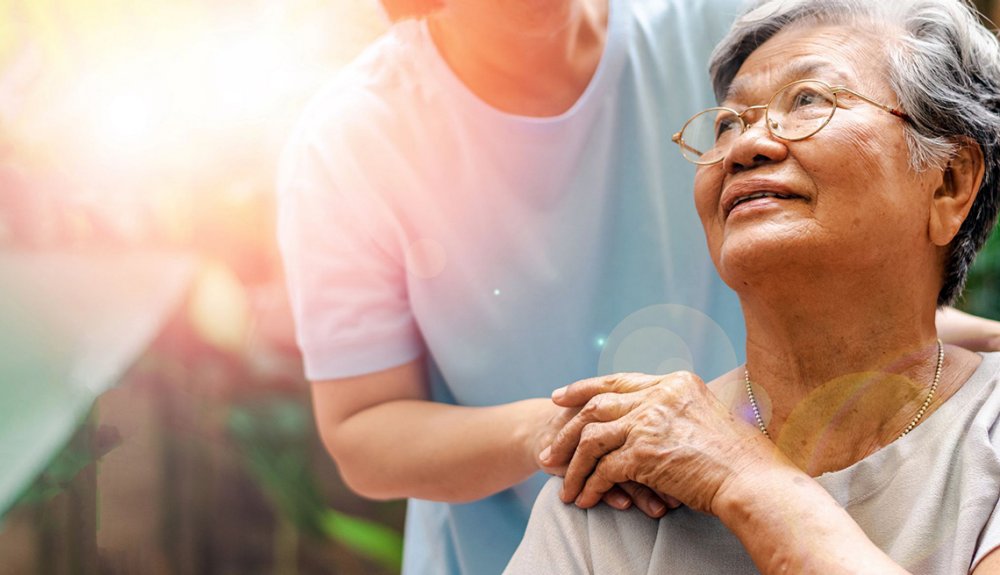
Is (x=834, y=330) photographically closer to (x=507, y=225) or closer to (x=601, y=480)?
(x=601, y=480)

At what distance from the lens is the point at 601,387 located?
1.31 meters

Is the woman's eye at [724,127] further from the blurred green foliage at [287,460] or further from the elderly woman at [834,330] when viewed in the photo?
the blurred green foliage at [287,460]

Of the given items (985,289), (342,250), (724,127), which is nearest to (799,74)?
(724,127)

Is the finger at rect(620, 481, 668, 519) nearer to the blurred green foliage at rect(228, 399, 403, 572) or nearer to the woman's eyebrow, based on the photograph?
the woman's eyebrow

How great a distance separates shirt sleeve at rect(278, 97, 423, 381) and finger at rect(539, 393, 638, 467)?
0.47 metres

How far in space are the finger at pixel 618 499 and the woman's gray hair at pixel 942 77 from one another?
53cm

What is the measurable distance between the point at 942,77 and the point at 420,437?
0.93 meters

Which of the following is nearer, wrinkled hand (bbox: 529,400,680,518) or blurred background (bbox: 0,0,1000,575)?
wrinkled hand (bbox: 529,400,680,518)

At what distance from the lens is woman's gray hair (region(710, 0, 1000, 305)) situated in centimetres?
129

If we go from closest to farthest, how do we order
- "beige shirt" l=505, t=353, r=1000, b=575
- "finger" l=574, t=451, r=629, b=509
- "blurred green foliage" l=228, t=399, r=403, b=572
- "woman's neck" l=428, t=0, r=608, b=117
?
"beige shirt" l=505, t=353, r=1000, b=575 < "finger" l=574, t=451, r=629, b=509 < "woman's neck" l=428, t=0, r=608, b=117 < "blurred green foliage" l=228, t=399, r=403, b=572

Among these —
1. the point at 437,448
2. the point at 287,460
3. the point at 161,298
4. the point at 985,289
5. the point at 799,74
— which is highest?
the point at 799,74

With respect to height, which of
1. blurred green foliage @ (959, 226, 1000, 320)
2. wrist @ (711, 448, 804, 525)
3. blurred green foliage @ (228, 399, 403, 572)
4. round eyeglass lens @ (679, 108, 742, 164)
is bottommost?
blurred green foliage @ (228, 399, 403, 572)

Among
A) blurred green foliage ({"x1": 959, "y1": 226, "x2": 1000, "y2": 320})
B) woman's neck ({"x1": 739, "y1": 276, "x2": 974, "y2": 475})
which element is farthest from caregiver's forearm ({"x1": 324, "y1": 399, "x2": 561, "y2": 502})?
blurred green foliage ({"x1": 959, "y1": 226, "x2": 1000, "y2": 320})

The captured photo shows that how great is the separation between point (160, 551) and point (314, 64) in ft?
5.65
